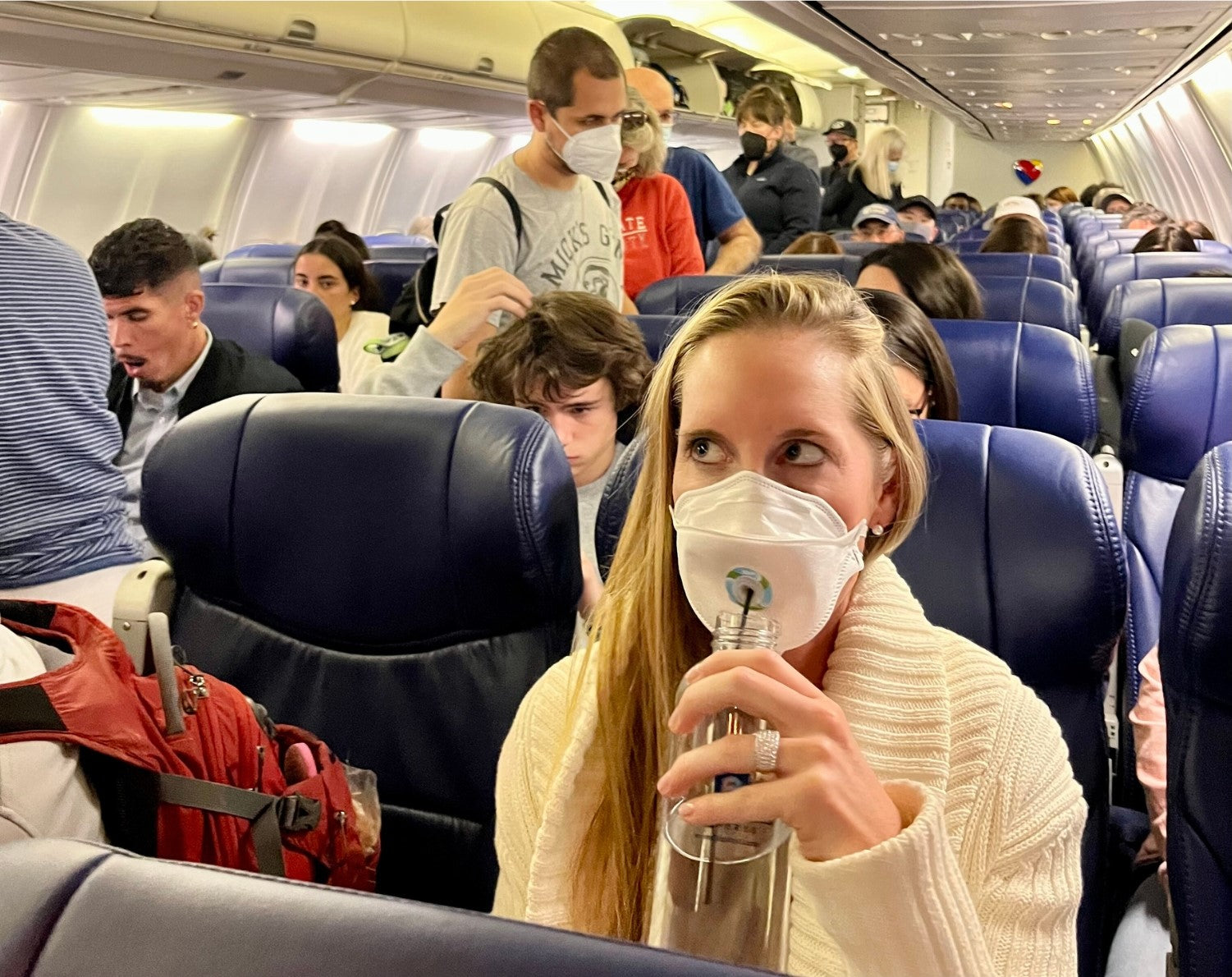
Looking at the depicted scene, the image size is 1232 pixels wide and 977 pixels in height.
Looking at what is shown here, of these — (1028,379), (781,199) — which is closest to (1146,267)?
(781,199)

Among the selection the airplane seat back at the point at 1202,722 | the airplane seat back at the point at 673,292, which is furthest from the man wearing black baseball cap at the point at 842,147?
the airplane seat back at the point at 1202,722

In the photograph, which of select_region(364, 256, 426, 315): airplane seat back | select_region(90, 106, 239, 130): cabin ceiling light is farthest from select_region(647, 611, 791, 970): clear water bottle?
select_region(90, 106, 239, 130): cabin ceiling light

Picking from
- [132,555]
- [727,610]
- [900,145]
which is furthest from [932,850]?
[900,145]

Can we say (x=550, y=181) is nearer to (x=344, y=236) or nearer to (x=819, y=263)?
(x=819, y=263)

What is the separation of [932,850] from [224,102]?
9.11 meters

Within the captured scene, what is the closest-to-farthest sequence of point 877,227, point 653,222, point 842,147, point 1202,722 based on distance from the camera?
1. point 1202,722
2. point 653,222
3. point 877,227
4. point 842,147

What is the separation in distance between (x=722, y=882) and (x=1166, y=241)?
665 centimetres

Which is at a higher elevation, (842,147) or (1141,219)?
(842,147)

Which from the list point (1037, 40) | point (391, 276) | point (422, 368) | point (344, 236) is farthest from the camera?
point (391, 276)

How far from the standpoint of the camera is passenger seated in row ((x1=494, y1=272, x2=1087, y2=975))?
1.09m

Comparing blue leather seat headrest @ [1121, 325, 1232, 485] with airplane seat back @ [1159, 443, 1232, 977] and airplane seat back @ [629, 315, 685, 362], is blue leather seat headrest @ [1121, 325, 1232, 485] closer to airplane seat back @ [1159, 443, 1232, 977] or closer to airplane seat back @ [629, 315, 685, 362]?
airplane seat back @ [629, 315, 685, 362]

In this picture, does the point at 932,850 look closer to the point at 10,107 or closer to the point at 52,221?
the point at 10,107

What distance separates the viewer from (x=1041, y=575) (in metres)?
1.67

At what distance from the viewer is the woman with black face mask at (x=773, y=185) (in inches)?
251
